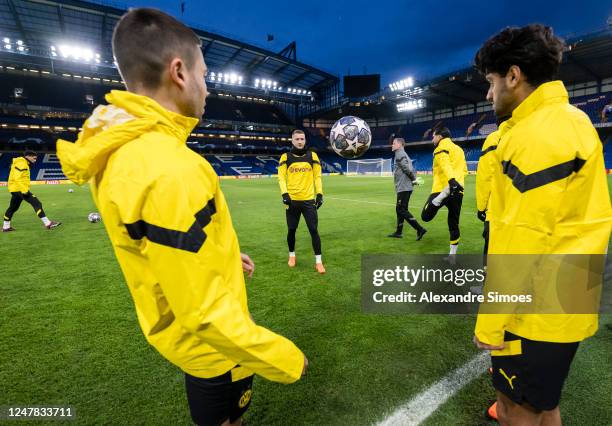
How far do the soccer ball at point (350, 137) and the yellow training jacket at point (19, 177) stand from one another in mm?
8165

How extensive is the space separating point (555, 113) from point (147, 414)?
113 inches

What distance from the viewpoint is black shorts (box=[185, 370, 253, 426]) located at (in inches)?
48.8

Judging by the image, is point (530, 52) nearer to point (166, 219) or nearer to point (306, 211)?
point (166, 219)

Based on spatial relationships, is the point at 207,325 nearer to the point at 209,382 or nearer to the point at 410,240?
the point at 209,382

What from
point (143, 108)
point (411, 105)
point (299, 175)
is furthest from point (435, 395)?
point (411, 105)

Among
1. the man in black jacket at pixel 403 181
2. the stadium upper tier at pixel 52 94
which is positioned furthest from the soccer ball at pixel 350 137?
the stadium upper tier at pixel 52 94

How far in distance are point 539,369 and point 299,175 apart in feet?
12.9

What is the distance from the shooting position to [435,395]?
225 centimetres

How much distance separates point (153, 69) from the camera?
1135mm

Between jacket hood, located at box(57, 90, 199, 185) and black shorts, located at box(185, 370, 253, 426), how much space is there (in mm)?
875

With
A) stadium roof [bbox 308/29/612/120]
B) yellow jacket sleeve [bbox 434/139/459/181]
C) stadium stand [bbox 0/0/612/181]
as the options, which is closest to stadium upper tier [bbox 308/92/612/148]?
stadium stand [bbox 0/0/612/181]

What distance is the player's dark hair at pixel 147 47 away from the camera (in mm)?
1128

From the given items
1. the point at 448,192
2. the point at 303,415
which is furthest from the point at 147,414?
the point at 448,192

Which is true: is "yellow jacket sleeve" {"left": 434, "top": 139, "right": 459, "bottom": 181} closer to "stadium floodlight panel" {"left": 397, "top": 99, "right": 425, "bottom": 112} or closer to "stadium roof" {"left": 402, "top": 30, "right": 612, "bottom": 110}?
"stadium roof" {"left": 402, "top": 30, "right": 612, "bottom": 110}
